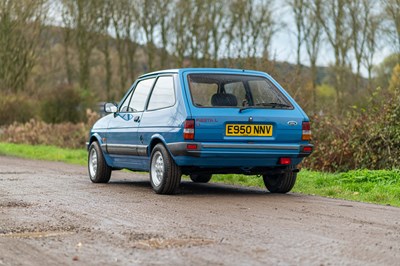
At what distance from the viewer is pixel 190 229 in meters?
6.99

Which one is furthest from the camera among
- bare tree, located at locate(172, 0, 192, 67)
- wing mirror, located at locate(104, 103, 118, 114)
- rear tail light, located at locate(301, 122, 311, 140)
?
bare tree, located at locate(172, 0, 192, 67)

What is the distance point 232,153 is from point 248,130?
0.39 metres

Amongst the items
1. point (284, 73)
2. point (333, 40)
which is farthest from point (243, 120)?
point (333, 40)

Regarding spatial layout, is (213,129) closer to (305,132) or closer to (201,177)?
(305,132)

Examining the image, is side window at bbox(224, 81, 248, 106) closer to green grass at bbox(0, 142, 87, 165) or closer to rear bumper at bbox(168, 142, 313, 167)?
rear bumper at bbox(168, 142, 313, 167)

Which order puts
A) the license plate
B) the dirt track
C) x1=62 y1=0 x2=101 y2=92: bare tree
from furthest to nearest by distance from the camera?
x1=62 y1=0 x2=101 y2=92: bare tree
the license plate
the dirt track

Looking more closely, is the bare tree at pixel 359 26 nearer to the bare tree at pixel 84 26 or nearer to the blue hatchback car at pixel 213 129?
the bare tree at pixel 84 26

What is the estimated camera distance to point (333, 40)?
44500mm

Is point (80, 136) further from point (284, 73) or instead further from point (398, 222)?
point (398, 222)

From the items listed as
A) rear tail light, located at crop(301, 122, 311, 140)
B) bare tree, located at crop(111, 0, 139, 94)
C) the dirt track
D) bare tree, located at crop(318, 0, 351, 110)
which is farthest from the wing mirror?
bare tree, located at crop(111, 0, 139, 94)

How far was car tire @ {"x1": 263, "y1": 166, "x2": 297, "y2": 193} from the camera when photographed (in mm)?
10961

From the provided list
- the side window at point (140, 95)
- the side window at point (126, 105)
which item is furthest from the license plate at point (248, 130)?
the side window at point (126, 105)

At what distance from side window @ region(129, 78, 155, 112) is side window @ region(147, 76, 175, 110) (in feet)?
0.82

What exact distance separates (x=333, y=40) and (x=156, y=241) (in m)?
39.5
